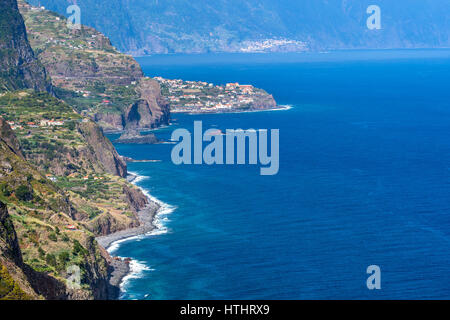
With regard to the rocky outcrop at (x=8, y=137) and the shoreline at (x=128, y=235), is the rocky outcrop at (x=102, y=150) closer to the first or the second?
the shoreline at (x=128, y=235)

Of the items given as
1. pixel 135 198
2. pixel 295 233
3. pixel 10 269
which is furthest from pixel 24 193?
pixel 10 269

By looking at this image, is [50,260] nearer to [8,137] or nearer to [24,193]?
[24,193]

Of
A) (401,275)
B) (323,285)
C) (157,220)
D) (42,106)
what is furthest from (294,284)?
(42,106)

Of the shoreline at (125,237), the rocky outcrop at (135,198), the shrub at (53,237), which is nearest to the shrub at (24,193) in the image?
the shoreline at (125,237)

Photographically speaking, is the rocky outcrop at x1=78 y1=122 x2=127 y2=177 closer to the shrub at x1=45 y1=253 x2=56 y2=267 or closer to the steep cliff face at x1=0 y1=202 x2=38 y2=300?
the shrub at x1=45 y1=253 x2=56 y2=267

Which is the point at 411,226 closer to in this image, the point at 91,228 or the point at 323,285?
the point at 323,285

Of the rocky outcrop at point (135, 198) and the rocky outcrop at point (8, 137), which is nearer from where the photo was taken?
the rocky outcrop at point (8, 137)
